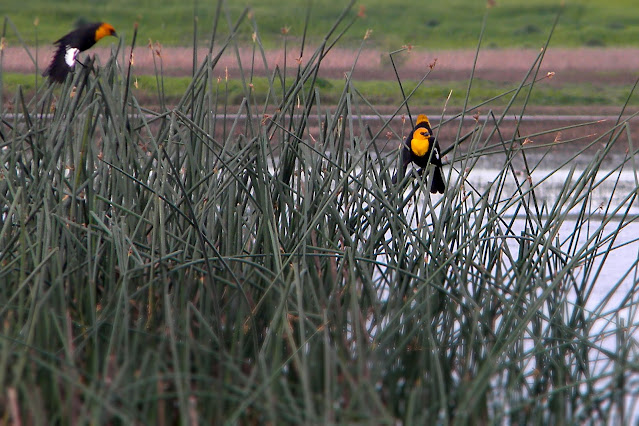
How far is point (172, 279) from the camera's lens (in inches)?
71.3

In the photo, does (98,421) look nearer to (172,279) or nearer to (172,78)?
(172,279)

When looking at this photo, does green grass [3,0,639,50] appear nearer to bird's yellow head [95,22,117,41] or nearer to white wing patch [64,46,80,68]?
bird's yellow head [95,22,117,41]

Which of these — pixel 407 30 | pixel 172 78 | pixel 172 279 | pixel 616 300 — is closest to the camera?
pixel 172 279

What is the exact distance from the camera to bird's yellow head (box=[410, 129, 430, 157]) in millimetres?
2383

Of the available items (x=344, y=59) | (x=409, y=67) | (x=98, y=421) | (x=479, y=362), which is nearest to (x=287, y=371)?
(x=479, y=362)

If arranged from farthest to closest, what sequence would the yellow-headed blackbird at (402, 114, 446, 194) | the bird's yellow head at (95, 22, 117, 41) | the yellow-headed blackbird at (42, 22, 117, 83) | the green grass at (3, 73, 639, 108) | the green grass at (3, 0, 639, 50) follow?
the green grass at (3, 0, 639, 50), the green grass at (3, 73, 639, 108), the yellow-headed blackbird at (402, 114, 446, 194), the bird's yellow head at (95, 22, 117, 41), the yellow-headed blackbird at (42, 22, 117, 83)

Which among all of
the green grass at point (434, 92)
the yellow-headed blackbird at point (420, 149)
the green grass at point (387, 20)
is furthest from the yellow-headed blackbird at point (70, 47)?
the green grass at point (387, 20)

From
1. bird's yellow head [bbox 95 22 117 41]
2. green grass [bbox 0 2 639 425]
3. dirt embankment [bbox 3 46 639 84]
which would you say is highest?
dirt embankment [bbox 3 46 639 84]

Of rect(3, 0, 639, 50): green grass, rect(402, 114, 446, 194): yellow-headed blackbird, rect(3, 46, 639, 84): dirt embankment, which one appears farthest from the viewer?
rect(3, 0, 639, 50): green grass

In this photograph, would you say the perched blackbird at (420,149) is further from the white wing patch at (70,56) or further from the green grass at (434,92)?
the green grass at (434,92)

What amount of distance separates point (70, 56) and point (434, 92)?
292 inches

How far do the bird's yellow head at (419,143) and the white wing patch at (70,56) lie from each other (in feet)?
2.99

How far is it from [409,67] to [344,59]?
1.57 metres

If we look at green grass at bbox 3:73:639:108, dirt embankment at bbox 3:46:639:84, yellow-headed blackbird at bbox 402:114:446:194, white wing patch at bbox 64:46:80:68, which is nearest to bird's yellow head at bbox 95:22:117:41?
white wing patch at bbox 64:46:80:68
